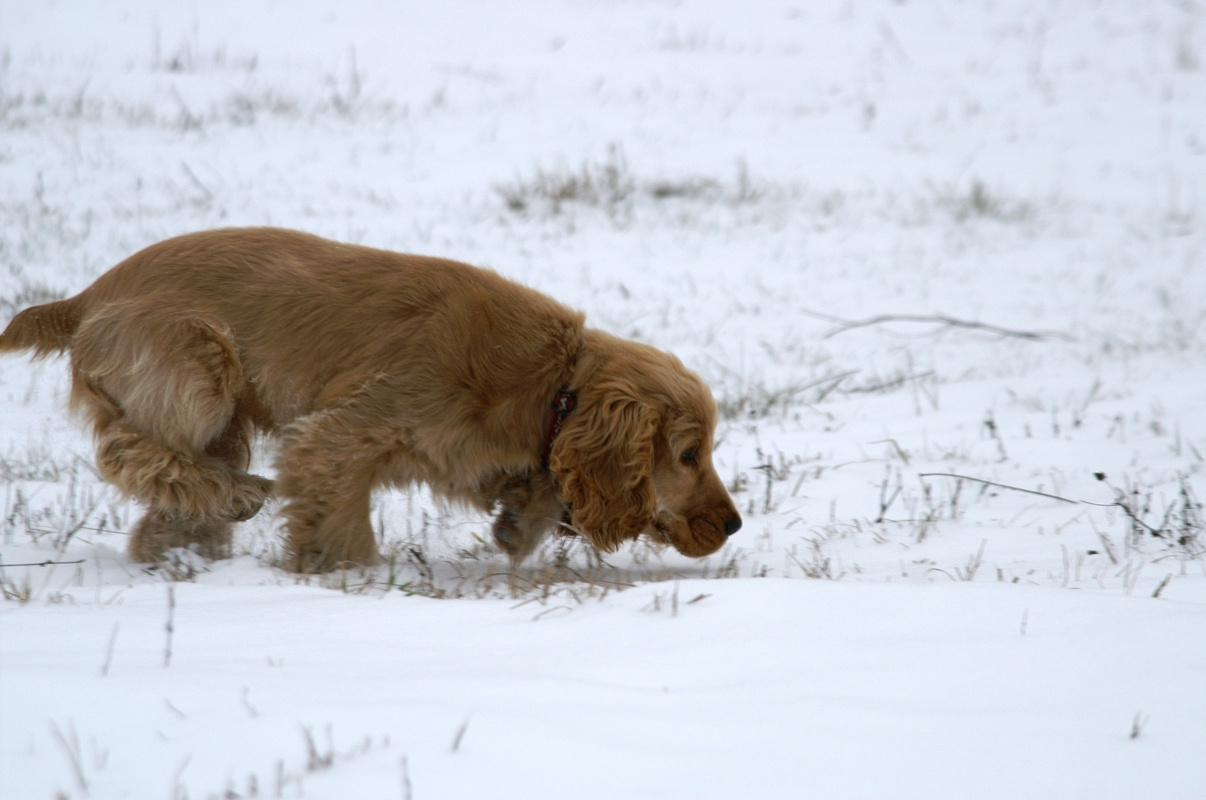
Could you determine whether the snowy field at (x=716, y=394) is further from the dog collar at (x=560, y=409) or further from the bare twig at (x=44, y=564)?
the dog collar at (x=560, y=409)

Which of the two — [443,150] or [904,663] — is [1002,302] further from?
[904,663]

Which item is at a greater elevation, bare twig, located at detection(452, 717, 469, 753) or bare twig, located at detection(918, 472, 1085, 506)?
bare twig, located at detection(452, 717, 469, 753)

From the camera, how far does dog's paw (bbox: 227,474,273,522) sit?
12.0ft

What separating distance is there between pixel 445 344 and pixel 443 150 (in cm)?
778

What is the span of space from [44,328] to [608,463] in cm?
211

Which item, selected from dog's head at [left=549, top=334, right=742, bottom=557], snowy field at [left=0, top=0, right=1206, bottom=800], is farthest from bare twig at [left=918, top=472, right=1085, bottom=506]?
dog's head at [left=549, top=334, right=742, bottom=557]

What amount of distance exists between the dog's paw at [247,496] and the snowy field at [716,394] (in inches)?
3.6

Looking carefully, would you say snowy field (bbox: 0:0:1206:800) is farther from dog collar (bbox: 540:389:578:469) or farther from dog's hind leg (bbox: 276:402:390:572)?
dog collar (bbox: 540:389:578:469)

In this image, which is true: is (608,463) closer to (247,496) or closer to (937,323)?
(247,496)

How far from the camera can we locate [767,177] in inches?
433

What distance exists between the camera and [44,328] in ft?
12.5

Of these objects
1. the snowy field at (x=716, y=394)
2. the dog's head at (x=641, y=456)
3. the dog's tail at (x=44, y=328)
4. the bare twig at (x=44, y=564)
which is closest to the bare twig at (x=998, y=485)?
the snowy field at (x=716, y=394)

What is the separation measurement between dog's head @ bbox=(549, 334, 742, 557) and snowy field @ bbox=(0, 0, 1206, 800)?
0.66ft

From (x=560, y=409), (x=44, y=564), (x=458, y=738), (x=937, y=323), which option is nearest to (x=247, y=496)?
(x=44, y=564)
